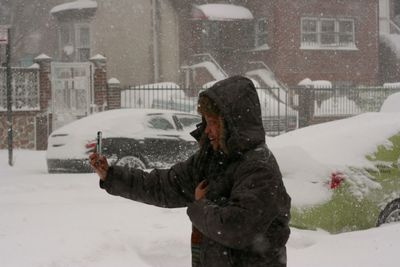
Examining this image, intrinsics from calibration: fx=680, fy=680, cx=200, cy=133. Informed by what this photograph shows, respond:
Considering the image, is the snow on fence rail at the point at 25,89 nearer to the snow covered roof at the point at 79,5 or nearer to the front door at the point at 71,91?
the front door at the point at 71,91

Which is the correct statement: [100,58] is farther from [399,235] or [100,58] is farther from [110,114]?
[399,235]

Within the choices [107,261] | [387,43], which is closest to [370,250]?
[107,261]

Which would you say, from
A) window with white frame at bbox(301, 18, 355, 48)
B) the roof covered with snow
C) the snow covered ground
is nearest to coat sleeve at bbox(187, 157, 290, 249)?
the snow covered ground

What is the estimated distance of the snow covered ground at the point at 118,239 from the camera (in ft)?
20.7

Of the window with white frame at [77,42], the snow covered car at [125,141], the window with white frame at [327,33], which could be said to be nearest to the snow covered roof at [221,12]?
the window with white frame at [327,33]

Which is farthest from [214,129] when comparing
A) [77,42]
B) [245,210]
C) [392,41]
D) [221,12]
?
[392,41]

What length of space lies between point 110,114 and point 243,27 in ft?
57.5

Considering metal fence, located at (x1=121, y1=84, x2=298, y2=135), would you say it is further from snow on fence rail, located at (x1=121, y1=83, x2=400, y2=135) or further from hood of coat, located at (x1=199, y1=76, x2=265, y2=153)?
hood of coat, located at (x1=199, y1=76, x2=265, y2=153)

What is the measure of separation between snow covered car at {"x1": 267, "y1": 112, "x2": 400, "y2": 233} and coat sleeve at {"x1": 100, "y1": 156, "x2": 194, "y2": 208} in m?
4.31

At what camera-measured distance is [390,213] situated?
25.3 ft

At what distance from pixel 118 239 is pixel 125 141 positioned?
19.3 feet

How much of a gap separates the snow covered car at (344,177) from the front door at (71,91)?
12099 mm

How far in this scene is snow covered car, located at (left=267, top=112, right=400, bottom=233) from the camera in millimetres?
7246

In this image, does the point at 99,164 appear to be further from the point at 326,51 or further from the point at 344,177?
the point at 326,51
